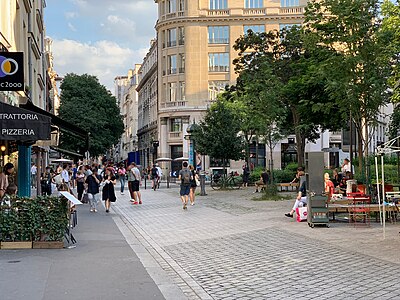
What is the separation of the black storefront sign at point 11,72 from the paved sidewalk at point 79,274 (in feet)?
14.7

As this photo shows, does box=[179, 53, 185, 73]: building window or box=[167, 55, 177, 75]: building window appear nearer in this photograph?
box=[179, 53, 185, 73]: building window

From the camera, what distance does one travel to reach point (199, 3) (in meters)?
61.9

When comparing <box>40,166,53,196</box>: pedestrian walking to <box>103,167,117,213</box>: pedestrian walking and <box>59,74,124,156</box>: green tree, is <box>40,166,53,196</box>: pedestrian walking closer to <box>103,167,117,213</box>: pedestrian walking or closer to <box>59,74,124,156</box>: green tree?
<box>103,167,117,213</box>: pedestrian walking

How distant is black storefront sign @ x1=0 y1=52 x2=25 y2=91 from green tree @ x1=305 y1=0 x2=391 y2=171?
9668 mm

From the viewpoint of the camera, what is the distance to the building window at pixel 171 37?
6326cm

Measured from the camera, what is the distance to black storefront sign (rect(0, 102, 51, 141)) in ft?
37.6

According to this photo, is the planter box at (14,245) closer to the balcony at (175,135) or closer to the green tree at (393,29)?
the green tree at (393,29)

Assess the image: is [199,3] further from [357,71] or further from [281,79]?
[357,71]

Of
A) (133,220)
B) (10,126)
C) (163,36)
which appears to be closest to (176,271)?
(10,126)

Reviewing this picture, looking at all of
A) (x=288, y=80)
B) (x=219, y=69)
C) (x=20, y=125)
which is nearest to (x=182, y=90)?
(x=219, y=69)

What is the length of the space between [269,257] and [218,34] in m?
53.2

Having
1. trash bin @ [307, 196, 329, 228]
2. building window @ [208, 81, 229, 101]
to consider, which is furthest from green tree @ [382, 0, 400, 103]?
building window @ [208, 81, 229, 101]

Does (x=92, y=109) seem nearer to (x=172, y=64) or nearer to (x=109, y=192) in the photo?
(x=172, y=64)

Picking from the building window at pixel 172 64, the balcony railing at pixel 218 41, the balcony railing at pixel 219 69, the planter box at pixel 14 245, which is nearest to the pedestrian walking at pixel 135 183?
the planter box at pixel 14 245
